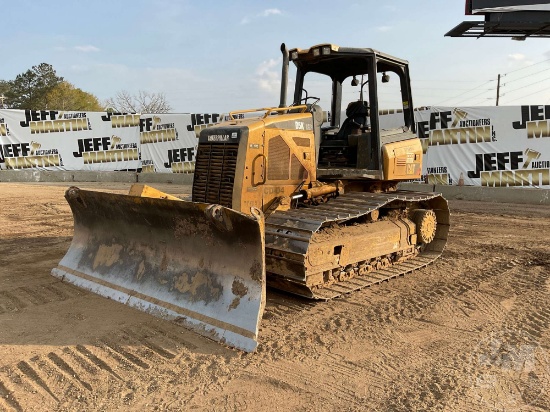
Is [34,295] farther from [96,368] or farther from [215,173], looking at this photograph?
[215,173]

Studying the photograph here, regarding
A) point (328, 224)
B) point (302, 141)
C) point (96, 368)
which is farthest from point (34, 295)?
point (302, 141)

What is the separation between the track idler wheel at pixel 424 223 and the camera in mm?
6605

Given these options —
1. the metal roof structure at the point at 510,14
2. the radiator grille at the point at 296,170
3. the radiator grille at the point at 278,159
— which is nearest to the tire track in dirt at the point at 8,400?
the radiator grille at the point at 278,159

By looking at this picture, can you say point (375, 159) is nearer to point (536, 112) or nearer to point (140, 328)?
point (140, 328)

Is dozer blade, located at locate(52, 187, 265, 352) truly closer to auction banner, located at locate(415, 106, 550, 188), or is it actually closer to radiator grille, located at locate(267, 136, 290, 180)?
radiator grille, located at locate(267, 136, 290, 180)

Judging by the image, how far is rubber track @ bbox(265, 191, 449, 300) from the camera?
15.0 feet

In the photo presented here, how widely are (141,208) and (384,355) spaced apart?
9.36ft

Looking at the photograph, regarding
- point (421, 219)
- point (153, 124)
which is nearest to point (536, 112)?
point (421, 219)

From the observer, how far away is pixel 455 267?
649 cm

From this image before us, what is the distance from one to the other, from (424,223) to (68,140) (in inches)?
713

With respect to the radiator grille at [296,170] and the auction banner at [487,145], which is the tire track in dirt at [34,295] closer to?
the radiator grille at [296,170]

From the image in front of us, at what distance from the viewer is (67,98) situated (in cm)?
4262

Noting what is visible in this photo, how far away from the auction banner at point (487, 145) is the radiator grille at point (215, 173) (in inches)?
461

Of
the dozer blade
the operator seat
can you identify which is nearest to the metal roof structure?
the operator seat
